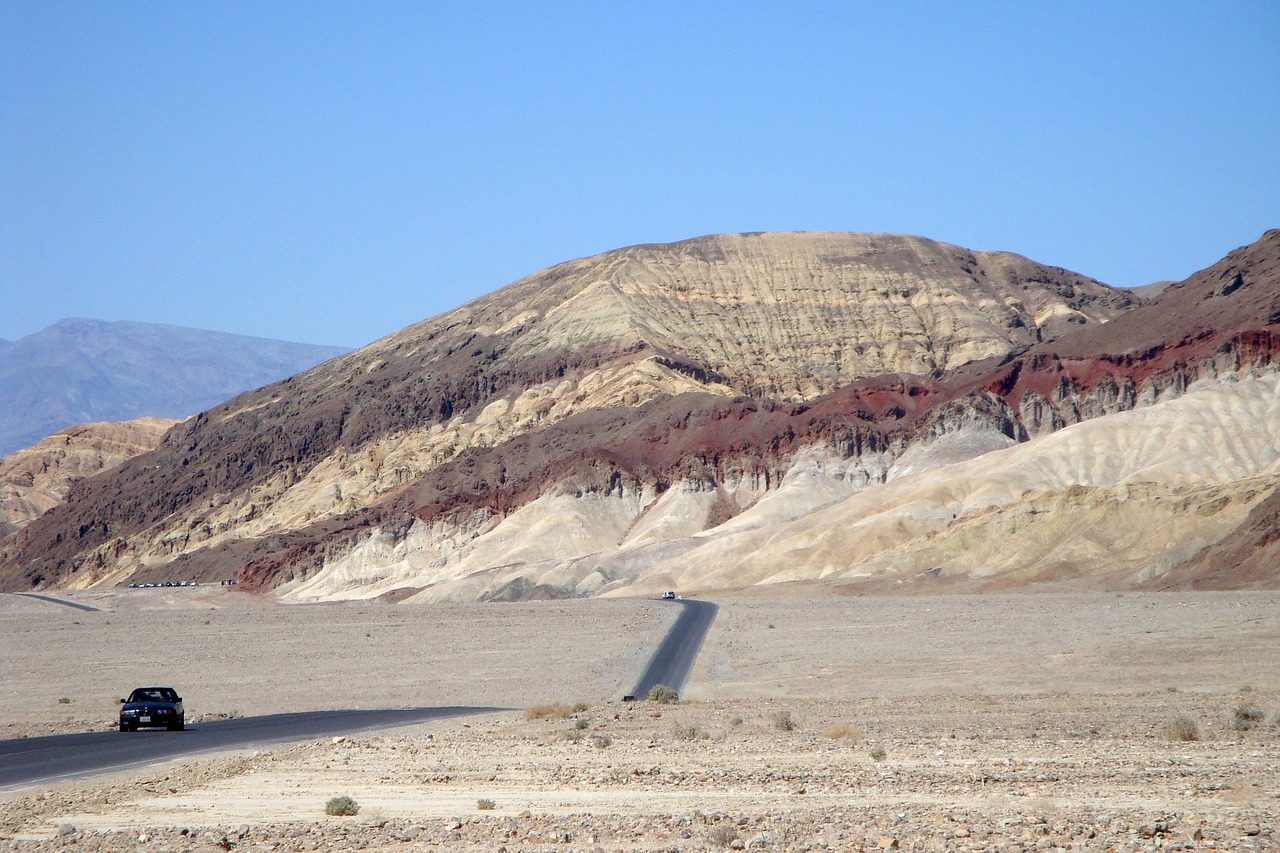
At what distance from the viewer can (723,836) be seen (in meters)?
12.5

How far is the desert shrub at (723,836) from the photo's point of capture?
12438 millimetres

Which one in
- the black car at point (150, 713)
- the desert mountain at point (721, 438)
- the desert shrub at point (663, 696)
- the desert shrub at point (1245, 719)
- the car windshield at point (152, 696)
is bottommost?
the desert shrub at point (663, 696)

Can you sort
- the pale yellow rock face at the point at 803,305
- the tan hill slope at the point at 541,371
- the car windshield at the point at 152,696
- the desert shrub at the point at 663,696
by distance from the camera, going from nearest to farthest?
the car windshield at the point at 152,696
the desert shrub at the point at 663,696
the tan hill slope at the point at 541,371
the pale yellow rock face at the point at 803,305

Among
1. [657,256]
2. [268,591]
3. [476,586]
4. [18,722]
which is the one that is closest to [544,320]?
[657,256]

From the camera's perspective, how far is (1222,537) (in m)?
65.0

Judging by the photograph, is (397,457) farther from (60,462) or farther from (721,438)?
(60,462)

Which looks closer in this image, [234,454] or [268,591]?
[268,591]

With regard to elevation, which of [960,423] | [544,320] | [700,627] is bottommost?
[700,627]

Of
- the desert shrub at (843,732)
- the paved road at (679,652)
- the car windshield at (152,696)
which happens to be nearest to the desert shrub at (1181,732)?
the desert shrub at (843,732)

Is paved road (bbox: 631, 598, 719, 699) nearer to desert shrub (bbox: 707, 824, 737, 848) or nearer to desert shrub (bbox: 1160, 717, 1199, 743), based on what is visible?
desert shrub (bbox: 1160, 717, 1199, 743)

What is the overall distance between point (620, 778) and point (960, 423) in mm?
91230

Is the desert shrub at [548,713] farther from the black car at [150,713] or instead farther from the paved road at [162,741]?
the black car at [150,713]

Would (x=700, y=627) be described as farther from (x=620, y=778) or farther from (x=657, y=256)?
(x=657, y=256)

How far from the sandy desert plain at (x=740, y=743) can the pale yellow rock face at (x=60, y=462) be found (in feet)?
443
